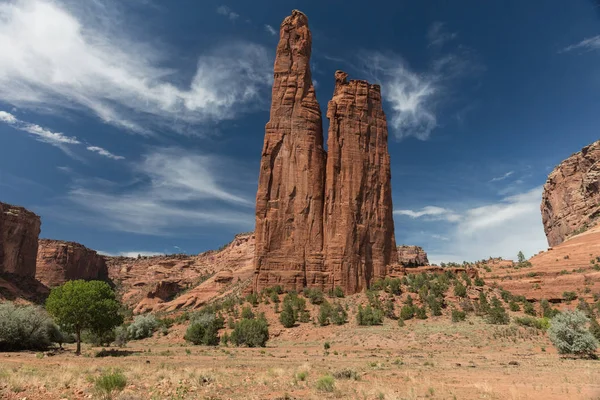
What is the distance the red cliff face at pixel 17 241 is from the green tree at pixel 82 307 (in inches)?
3273

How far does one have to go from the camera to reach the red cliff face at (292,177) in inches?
2064

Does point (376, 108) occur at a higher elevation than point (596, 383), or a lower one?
higher

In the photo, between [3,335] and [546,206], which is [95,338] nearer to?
[3,335]

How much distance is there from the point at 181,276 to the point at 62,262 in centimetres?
3586

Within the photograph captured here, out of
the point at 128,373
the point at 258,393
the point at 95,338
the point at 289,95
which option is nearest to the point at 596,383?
the point at 258,393

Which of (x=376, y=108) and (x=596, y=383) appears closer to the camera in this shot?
(x=596, y=383)

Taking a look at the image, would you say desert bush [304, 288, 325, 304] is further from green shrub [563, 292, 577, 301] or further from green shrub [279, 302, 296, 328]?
green shrub [563, 292, 577, 301]

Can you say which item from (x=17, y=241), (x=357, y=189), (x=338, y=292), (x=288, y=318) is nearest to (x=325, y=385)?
(x=288, y=318)

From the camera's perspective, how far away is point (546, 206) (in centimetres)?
10506

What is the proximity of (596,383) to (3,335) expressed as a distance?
121ft

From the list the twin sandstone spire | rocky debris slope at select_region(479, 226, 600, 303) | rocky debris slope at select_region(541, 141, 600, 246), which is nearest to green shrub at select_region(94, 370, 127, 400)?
the twin sandstone spire

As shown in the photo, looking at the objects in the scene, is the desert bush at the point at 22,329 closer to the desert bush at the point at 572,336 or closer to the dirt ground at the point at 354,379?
the dirt ground at the point at 354,379

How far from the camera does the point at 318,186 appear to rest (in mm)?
55594

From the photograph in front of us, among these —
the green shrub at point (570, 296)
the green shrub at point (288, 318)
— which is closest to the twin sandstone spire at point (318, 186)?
the green shrub at point (288, 318)
